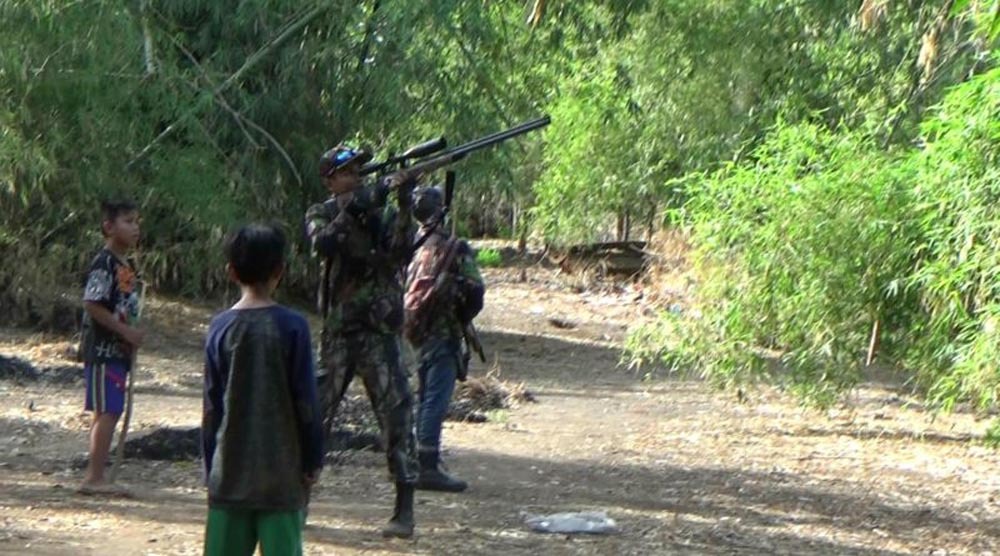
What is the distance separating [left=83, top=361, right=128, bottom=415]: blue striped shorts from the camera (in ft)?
27.6

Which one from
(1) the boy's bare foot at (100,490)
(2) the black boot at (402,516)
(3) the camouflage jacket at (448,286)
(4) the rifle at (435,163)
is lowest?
(1) the boy's bare foot at (100,490)

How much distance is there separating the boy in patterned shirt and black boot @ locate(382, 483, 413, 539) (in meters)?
1.68

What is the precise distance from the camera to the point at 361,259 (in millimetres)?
7617

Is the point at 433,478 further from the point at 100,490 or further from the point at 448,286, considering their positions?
the point at 100,490

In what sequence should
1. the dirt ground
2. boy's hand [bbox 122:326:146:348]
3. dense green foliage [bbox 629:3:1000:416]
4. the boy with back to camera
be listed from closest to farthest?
1. the boy with back to camera
2. the dirt ground
3. boy's hand [bbox 122:326:146:348]
4. dense green foliage [bbox 629:3:1000:416]

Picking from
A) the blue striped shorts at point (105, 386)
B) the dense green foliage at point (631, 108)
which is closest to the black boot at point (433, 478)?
the blue striped shorts at point (105, 386)

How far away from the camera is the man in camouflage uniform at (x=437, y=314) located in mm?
9359

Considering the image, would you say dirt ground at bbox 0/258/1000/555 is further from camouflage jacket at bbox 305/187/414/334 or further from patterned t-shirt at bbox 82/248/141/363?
camouflage jacket at bbox 305/187/414/334

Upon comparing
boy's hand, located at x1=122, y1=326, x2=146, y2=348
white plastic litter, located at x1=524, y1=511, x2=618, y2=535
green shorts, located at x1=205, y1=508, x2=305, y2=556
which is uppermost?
boy's hand, located at x1=122, y1=326, x2=146, y2=348

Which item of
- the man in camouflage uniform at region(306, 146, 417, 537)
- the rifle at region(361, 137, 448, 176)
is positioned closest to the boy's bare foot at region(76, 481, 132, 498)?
the man in camouflage uniform at region(306, 146, 417, 537)

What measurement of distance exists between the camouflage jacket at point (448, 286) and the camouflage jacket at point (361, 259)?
5.51ft

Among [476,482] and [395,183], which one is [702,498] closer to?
[476,482]

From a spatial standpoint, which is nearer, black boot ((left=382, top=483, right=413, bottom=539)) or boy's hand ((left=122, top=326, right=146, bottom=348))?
black boot ((left=382, top=483, right=413, bottom=539))

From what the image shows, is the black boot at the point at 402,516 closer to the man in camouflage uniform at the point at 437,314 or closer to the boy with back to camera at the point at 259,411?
the man in camouflage uniform at the point at 437,314
